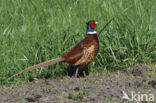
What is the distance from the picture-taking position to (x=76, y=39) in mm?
6805

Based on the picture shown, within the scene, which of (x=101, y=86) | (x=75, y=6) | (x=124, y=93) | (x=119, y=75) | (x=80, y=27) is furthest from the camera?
(x=75, y=6)

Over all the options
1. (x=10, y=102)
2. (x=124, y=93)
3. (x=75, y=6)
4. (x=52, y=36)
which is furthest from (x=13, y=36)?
(x=124, y=93)

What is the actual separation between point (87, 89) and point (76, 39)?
1774 millimetres

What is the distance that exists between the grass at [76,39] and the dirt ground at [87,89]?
37 centimetres

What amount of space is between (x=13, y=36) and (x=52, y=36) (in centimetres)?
78

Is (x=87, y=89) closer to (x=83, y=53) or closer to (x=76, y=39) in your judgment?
(x=83, y=53)

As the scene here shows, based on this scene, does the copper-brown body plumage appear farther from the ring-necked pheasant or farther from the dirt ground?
the dirt ground

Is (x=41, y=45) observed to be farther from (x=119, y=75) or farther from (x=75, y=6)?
(x=75, y=6)

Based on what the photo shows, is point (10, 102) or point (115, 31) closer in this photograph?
point (10, 102)

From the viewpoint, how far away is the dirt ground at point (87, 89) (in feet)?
15.9

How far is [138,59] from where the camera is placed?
6824 mm

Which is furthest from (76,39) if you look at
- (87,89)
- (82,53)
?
(87,89)

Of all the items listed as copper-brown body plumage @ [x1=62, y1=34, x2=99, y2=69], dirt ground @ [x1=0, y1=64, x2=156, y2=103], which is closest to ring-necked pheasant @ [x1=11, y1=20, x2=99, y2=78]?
copper-brown body plumage @ [x1=62, y1=34, x2=99, y2=69]

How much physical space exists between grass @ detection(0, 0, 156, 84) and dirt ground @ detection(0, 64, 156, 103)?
370mm
